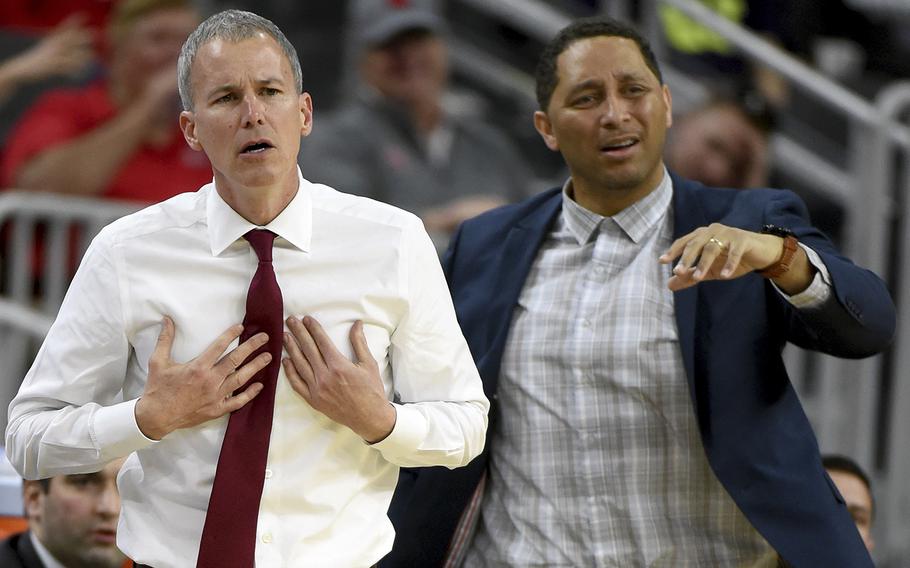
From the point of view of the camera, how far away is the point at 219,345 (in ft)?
8.35

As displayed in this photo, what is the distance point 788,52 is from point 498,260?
443 centimetres

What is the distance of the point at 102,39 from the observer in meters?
5.88

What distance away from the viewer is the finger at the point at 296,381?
8.43 ft

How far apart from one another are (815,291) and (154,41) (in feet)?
10.8

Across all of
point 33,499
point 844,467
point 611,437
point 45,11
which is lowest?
point 33,499

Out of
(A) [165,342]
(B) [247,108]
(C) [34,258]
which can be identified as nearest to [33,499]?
(C) [34,258]

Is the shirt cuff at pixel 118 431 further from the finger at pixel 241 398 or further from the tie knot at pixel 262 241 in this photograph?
the tie knot at pixel 262 241

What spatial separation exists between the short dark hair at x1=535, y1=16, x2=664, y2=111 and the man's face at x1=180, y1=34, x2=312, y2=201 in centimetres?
87

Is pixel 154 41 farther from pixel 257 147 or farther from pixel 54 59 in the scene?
pixel 257 147

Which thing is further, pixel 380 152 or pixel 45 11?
pixel 45 11

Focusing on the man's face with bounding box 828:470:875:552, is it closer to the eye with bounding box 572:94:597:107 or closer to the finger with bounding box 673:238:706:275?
the eye with bounding box 572:94:597:107

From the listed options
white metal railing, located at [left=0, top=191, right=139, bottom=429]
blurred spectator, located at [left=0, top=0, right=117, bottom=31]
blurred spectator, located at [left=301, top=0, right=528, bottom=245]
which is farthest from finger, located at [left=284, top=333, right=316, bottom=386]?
blurred spectator, located at [left=0, top=0, right=117, bottom=31]

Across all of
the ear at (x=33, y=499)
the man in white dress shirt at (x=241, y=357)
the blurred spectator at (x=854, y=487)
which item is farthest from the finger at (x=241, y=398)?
the blurred spectator at (x=854, y=487)

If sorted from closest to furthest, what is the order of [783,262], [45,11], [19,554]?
[783,262] → [19,554] → [45,11]
